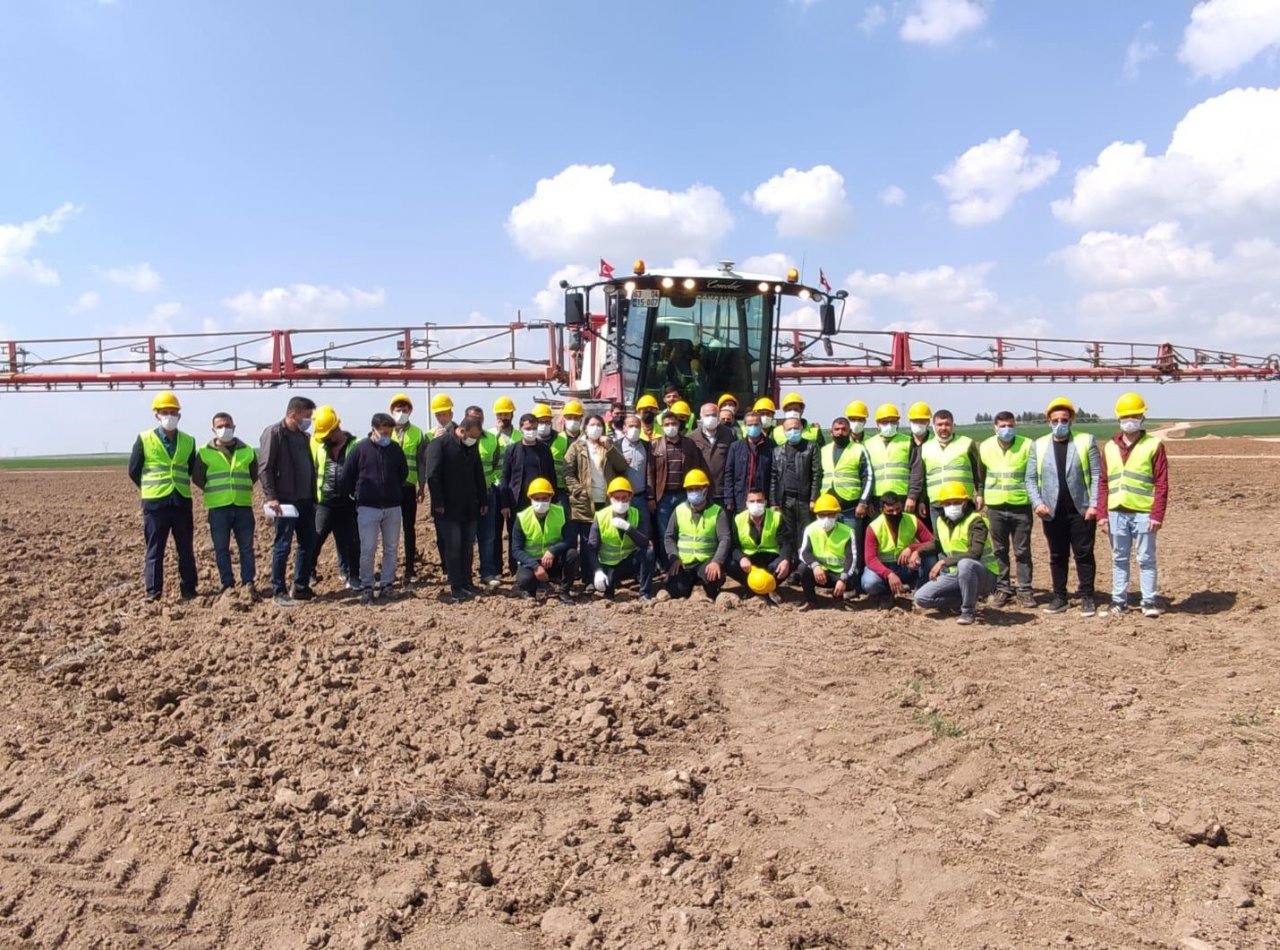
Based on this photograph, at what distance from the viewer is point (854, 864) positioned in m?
3.72

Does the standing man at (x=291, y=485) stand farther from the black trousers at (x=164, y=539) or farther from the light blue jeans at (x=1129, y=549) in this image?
the light blue jeans at (x=1129, y=549)

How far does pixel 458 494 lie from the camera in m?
7.83

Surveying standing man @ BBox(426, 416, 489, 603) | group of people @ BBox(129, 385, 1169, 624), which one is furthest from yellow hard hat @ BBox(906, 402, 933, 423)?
standing man @ BBox(426, 416, 489, 603)

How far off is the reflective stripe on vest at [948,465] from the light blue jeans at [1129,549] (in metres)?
1.11

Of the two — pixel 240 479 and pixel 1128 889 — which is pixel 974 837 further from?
pixel 240 479

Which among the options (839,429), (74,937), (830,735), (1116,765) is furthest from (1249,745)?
(74,937)

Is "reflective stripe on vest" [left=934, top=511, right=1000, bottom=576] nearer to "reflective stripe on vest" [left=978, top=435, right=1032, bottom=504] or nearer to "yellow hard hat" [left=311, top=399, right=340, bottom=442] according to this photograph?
"reflective stripe on vest" [left=978, top=435, right=1032, bottom=504]

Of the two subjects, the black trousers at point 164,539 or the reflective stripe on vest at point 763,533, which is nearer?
the black trousers at point 164,539

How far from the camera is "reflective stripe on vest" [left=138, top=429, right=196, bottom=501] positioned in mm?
7605

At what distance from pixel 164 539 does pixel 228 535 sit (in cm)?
52

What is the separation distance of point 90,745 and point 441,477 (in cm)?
348

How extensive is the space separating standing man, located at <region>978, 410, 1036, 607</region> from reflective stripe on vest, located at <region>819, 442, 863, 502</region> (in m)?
1.05

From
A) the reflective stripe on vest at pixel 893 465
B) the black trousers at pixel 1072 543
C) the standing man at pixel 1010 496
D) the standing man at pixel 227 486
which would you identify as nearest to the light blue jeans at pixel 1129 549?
the black trousers at pixel 1072 543

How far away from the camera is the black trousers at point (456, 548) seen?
25.8ft
